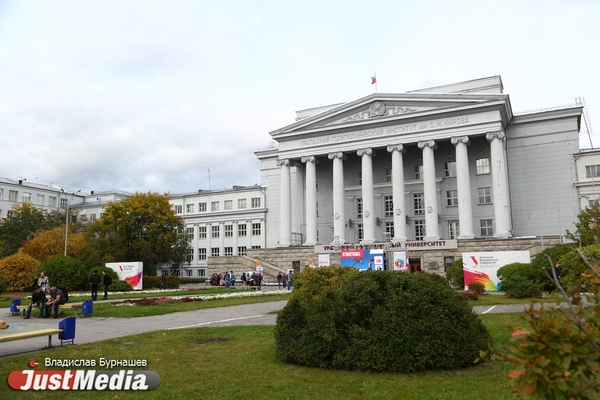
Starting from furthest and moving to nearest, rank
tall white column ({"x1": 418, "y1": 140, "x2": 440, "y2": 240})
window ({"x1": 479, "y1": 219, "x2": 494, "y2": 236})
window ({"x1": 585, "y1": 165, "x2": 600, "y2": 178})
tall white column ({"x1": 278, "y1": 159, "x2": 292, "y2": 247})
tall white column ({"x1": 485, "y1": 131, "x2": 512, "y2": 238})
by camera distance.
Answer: tall white column ({"x1": 278, "y1": 159, "x2": 292, "y2": 247}) → window ({"x1": 479, "y1": 219, "x2": 494, "y2": 236}) → window ({"x1": 585, "y1": 165, "x2": 600, "y2": 178}) → tall white column ({"x1": 418, "y1": 140, "x2": 440, "y2": 240}) → tall white column ({"x1": 485, "y1": 131, "x2": 512, "y2": 238})

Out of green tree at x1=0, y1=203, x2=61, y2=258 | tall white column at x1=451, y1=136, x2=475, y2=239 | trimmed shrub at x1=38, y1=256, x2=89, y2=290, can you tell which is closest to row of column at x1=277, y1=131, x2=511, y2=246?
tall white column at x1=451, y1=136, x2=475, y2=239

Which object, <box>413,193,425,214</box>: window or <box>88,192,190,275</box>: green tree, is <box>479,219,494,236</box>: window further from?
<box>88,192,190,275</box>: green tree

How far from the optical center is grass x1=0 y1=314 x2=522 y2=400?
775cm

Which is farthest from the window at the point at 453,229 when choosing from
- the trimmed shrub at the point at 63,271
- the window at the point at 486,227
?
the trimmed shrub at the point at 63,271

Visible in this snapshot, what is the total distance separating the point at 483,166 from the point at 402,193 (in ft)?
32.5

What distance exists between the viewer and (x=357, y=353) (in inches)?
367

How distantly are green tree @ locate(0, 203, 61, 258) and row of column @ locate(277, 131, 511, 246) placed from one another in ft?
113

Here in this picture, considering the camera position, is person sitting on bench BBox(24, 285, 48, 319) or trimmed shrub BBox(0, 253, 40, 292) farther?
trimmed shrub BBox(0, 253, 40, 292)

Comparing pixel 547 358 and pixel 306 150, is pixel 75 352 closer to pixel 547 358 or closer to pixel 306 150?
pixel 547 358

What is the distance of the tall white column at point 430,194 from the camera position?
4822 cm

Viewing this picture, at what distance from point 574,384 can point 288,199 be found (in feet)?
176

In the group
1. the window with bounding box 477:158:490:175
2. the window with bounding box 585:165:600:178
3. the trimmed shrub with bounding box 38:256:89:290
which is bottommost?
the trimmed shrub with bounding box 38:256:89:290

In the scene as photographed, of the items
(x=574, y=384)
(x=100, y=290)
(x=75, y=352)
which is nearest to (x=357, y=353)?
(x=574, y=384)

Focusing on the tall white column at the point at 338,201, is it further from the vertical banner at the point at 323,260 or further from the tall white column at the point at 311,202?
the vertical banner at the point at 323,260
